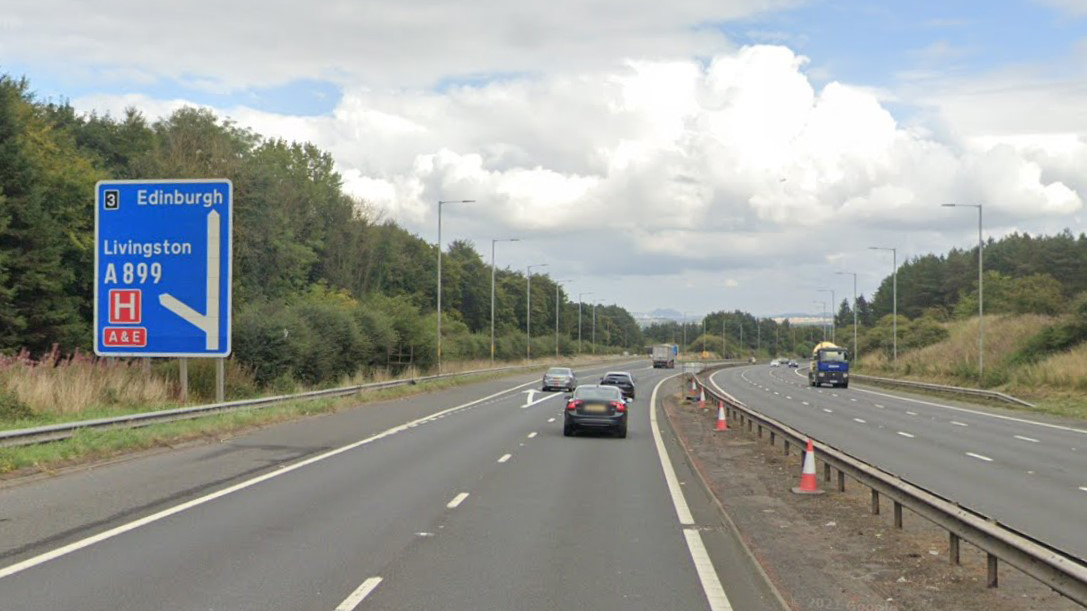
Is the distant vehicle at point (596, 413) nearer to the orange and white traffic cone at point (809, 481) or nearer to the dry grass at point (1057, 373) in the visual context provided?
the orange and white traffic cone at point (809, 481)

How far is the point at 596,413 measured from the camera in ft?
87.8

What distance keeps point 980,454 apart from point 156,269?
20969 millimetres

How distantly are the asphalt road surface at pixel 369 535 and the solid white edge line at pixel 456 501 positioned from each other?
0.05 meters

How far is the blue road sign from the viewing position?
89.0 feet

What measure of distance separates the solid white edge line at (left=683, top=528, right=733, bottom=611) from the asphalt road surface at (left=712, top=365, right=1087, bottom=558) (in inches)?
138

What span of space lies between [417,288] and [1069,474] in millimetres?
102835

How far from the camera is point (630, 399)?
48.4 metres

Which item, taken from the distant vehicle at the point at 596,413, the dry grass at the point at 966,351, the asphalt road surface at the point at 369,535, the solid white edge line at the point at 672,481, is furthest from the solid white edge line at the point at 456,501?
the dry grass at the point at 966,351

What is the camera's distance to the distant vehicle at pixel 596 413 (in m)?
26.7

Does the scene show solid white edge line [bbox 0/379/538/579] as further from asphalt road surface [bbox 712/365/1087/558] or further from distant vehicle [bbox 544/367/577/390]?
distant vehicle [bbox 544/367/577/390]

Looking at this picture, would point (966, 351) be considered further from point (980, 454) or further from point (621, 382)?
point (980, 454)

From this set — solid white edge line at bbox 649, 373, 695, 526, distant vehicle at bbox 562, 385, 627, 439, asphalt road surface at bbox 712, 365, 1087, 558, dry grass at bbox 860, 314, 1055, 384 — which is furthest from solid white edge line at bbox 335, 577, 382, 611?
dry grass at bbox 860, 314, 1055, 384

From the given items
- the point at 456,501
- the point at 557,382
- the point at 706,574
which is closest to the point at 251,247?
the point at 557,382

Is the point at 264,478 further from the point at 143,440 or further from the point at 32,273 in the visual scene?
the point at 32,273
